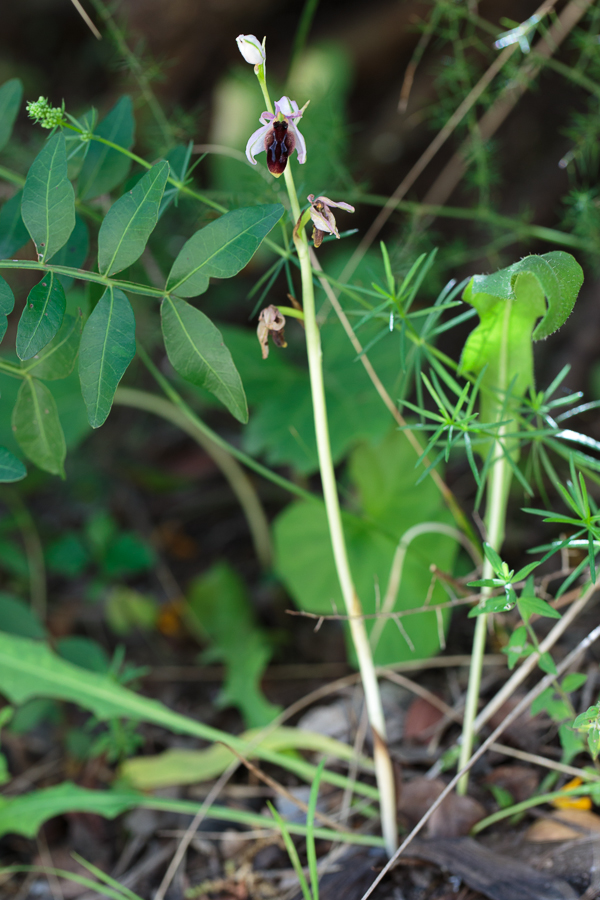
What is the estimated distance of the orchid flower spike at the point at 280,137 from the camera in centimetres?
70

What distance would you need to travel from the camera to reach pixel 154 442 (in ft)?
7.82

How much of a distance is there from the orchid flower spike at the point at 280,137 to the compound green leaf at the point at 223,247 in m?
0.04

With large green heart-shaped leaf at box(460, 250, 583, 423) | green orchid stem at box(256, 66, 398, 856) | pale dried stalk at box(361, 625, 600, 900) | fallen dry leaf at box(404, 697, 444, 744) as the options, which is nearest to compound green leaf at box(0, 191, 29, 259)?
green orchid stem at box(256, 66, 398, 856)

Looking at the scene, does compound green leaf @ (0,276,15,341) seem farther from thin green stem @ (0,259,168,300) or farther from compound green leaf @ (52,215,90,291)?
compound green leaf @ (52,215,90,291)

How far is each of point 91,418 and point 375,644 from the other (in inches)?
33.9

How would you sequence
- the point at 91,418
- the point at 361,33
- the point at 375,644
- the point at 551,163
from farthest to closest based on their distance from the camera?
1. the point at 361,33
2. the point at 551,163
3. the point at 375,644
4. the point at 91,418

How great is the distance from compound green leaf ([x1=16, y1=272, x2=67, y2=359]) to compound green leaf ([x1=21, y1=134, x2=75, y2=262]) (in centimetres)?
4

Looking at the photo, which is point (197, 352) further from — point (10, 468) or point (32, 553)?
point (32, 553)

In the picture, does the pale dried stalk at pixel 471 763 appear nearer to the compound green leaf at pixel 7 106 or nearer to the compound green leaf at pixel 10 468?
the compound green leaf at pixel 10 468

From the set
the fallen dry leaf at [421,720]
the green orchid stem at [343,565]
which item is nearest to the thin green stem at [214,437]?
the green orchid stem at [343,565]

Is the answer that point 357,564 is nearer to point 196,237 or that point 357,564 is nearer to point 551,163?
point 196,237

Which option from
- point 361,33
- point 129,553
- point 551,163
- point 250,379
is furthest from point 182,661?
point 361,33

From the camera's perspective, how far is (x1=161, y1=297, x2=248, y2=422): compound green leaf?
2.40 ft

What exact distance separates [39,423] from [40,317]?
0.19 metres
